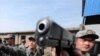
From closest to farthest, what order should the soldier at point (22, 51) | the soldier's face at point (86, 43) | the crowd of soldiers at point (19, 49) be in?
the soldier's face at point (86, 43)
the soldier at point (22, 51)
the crowd of soldiers at point (19, 49)

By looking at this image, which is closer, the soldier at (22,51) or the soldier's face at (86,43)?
the soldier's face at (86,43)

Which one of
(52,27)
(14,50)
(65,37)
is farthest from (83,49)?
(14,50)

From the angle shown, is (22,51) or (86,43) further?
(22,51)

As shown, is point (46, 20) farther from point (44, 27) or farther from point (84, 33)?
point (84, 33)

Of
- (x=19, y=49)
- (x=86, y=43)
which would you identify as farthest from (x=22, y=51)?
(x=86, y=43)

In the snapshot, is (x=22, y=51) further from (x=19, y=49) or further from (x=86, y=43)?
(x=86, y=43)

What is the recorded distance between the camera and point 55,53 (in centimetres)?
254

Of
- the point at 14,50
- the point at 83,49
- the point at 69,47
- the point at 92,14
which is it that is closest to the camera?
the point at 69,47

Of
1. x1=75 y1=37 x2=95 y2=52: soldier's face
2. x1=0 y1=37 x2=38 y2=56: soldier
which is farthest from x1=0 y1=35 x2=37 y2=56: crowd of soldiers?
x1=75 y1=37 x2=95 y2=52: soldier's face

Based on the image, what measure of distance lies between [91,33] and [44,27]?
139cm

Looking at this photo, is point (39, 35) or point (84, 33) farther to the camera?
point (84, 33)

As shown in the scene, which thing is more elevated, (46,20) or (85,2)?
(46,20)

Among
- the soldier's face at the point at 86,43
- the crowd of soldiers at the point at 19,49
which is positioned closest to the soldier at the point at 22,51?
the crowd of soldiers at the point at 19,49

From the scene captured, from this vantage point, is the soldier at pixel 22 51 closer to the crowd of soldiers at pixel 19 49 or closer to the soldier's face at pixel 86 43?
the crowd of soldiers at pixel 19 49
